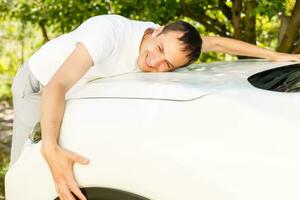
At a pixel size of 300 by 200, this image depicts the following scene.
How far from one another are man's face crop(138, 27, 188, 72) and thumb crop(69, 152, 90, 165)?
625 millimetres

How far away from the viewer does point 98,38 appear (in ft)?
7.81

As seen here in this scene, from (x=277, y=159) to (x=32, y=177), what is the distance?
39.5 inches

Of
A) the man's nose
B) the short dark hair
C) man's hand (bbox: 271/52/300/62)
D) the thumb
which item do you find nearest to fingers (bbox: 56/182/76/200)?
the thumb

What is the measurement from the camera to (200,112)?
5.89ft

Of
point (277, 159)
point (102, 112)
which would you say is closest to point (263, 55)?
point (102, 112)

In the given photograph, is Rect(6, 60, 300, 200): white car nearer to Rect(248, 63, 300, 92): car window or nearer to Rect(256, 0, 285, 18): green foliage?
Rect(248, 63, 300, 92): car window

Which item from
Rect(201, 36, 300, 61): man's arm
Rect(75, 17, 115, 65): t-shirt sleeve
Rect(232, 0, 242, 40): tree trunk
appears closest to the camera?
Rect(75, 17, 115, 65): t-shirt sleeve

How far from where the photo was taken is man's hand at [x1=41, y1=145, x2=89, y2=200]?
2.03 metres

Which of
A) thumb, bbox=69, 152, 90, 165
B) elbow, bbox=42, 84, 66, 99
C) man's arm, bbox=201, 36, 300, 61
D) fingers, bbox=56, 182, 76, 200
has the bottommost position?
fingers, bbox=56, 182, 76, 200

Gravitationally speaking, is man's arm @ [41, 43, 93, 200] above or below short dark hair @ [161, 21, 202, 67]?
below

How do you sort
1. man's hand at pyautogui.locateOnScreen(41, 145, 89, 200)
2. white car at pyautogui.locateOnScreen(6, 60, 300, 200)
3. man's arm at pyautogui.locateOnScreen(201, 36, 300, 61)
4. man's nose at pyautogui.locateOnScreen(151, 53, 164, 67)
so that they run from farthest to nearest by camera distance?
1. man's arm at pyautogui.locateOnScreen(201, 36, 300, 61)
2. man's nose at pyautogui.locateOnScreen(151, 53, 164, 67)
3. man's hand at pyautogui.locateOnScreen(41, 145, 89, 200)
4. white car at pyautogui.locateOnScreen(6, 60, 300, 200)

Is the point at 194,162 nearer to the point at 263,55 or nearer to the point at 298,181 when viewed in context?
the point at 298,181

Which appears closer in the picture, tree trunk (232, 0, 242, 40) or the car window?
the car window

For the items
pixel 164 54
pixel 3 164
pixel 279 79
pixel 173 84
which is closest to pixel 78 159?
pixel 173 84
